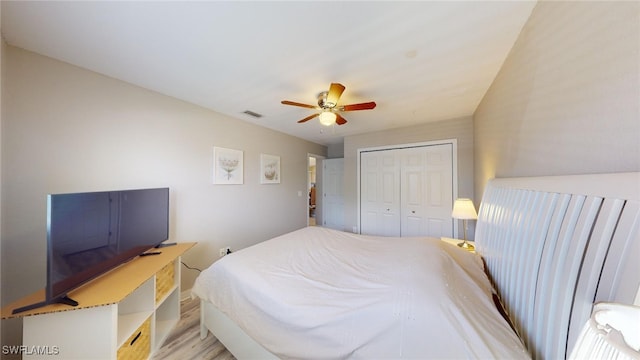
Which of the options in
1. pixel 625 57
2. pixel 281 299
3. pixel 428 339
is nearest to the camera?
pixel 625 57

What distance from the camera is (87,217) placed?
4.24 ft

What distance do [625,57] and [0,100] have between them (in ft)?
10.7

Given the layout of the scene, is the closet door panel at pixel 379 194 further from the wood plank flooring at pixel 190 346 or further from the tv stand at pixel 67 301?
the tv stand at pixel 67 301

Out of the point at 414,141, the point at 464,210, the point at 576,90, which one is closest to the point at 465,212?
the point at 464,210

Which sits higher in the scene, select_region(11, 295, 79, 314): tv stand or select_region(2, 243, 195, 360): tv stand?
select_region(11, 295, 79, 314): tv stand

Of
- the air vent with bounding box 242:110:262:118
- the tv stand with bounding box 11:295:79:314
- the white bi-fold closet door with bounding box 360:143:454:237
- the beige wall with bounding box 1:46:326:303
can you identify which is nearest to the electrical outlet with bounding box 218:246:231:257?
the beige wall with bounding box 1:46:326:303

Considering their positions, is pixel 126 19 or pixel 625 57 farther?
pixel 126 19

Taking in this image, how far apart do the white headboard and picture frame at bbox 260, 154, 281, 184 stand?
3143 mm

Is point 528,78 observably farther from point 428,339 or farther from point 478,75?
point 428,339

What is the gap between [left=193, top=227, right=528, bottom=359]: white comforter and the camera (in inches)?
34.1

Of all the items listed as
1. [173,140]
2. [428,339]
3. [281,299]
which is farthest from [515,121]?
[173,140]

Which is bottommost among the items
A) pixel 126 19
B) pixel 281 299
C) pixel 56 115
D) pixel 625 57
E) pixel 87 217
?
pixel 281 299

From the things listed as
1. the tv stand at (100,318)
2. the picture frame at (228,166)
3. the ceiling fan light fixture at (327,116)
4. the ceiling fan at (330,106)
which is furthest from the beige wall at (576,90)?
the picture frame at (228,166)

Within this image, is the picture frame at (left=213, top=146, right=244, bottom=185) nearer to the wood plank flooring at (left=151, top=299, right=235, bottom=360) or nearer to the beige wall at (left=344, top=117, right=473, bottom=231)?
the wood plank flooring at (left=151, top=299, right=235, bottom=360)
